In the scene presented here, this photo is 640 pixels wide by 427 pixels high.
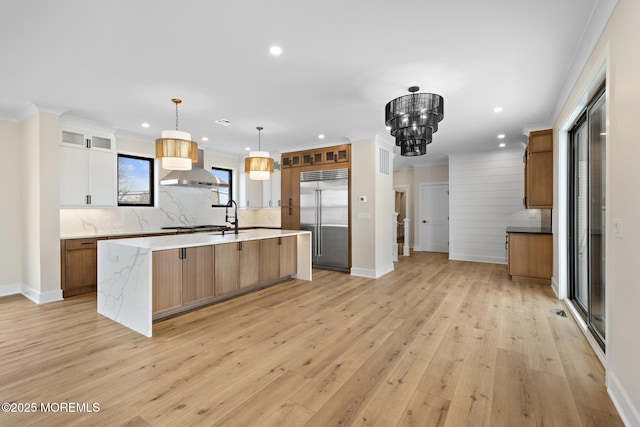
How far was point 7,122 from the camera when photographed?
4.51 meters

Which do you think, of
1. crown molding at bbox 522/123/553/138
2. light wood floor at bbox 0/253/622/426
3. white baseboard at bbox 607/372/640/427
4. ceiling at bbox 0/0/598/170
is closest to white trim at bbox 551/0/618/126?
ceiling at bbox 0/0/598/170

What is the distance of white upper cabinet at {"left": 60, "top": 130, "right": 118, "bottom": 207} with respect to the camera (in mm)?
4609

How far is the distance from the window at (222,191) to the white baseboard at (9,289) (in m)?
3.55

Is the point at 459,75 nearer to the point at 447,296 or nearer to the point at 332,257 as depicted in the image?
the point at 447,296

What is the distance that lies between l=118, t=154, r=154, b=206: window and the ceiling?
1103 millimetres

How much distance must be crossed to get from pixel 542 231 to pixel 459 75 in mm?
3551

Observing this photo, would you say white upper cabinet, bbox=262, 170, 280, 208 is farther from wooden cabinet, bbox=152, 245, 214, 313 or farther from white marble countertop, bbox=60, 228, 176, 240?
wooden cabinet, bbox=152, 245, 214, 313

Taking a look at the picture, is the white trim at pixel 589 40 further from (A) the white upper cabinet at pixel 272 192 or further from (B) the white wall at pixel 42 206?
(B) the white wall at pixel 42 206

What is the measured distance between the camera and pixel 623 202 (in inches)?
74.2

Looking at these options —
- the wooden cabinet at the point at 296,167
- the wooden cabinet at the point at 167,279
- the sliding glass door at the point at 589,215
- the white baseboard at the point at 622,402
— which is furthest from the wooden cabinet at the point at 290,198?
the white baseboard at the point at 622,402

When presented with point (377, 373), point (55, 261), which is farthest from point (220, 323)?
point (55, 261)

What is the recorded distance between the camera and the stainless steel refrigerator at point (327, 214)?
6023mm

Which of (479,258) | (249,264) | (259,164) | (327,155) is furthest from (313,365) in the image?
(479,258)

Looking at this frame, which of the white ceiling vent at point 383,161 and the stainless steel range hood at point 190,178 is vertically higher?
the white ceiling vent at point 383,161
